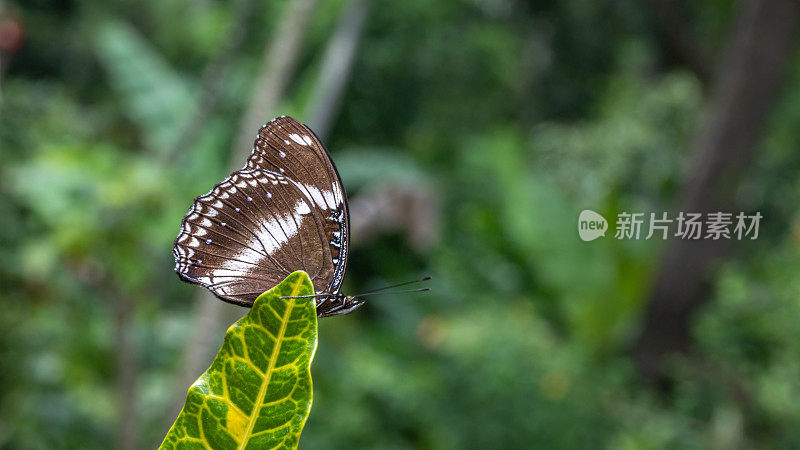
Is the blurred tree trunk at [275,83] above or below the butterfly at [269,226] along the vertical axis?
above

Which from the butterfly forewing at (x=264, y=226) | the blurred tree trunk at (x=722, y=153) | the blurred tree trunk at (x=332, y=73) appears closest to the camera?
the butterfly forewing at (x=264, y=226)

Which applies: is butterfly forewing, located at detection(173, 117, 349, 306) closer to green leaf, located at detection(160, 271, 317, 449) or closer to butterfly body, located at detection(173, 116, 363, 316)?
butterfly body, located at detection(173, 116, 363, 316)

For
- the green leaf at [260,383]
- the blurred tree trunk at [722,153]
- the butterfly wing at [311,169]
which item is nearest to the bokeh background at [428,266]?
the blurred tree trunk at [722,153]

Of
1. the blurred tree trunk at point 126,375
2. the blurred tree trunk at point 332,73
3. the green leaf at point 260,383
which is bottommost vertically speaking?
the green leaf at point 260,383

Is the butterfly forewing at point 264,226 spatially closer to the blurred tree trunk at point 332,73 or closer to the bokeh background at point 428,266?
the bokeh background at point 428,266

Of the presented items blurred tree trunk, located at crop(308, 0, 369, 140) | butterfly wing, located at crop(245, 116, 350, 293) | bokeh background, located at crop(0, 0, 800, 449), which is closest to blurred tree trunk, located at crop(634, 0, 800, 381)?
bokeh background, located at crop(0, 0, 800, 449)

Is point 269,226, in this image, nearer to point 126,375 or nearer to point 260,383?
point 260,383

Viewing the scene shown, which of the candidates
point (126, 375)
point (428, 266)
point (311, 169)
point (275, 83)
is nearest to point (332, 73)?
point (275, 83)
